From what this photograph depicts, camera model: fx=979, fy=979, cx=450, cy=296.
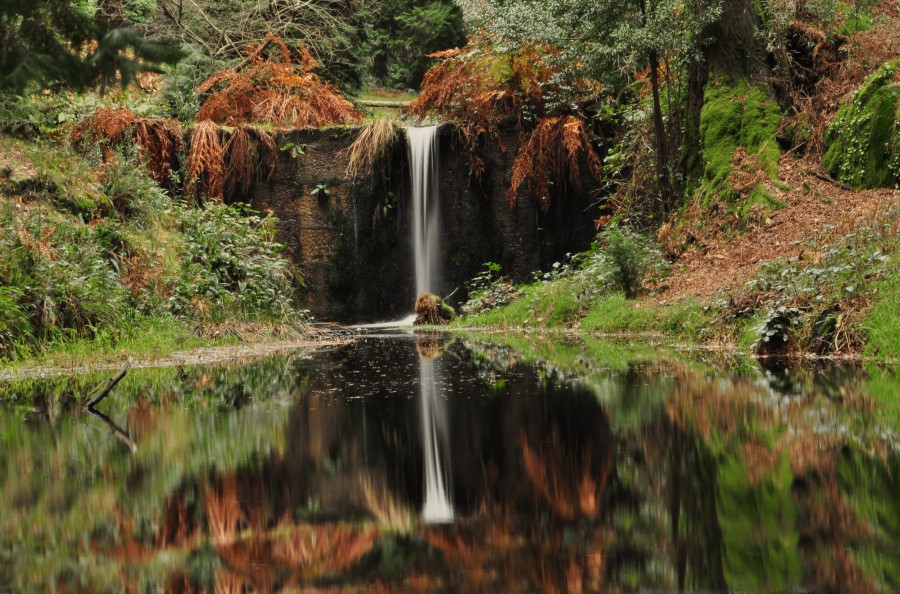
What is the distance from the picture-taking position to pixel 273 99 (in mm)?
22047

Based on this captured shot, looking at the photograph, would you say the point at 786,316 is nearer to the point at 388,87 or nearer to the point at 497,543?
the point at 497,543

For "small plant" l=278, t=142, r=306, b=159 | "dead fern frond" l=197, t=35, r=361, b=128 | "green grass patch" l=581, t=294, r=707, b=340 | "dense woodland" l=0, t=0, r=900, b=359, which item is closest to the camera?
"dense woodland" l=0, t=0, r=900, b=359

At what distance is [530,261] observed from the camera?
66.3 feet

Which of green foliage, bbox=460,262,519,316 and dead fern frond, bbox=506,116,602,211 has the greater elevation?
dead fern frond, bbox=506,116,602,211

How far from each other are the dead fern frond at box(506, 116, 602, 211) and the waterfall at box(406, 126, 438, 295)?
2009 millimetres

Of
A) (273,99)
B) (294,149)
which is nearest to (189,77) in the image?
(273,99)

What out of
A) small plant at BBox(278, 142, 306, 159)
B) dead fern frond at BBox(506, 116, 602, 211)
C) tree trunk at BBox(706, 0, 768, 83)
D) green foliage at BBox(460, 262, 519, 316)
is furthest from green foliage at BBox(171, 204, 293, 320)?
tree trunk at BBox(706, 0, 768, 83)

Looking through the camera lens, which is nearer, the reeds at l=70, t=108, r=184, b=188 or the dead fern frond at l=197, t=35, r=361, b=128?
the reeds at l=70, t=108, r=184, b=188

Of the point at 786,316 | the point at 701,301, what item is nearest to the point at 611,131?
the point at 701,301

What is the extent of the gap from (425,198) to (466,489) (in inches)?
697

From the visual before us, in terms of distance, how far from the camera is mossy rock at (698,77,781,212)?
14102mm

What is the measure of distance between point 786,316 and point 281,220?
543 inches

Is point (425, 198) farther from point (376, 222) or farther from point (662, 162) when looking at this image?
point (662, 162)

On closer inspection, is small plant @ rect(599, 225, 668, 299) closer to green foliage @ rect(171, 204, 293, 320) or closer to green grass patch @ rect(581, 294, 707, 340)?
green grass patch @ rect(581, 294, 707, 340)
